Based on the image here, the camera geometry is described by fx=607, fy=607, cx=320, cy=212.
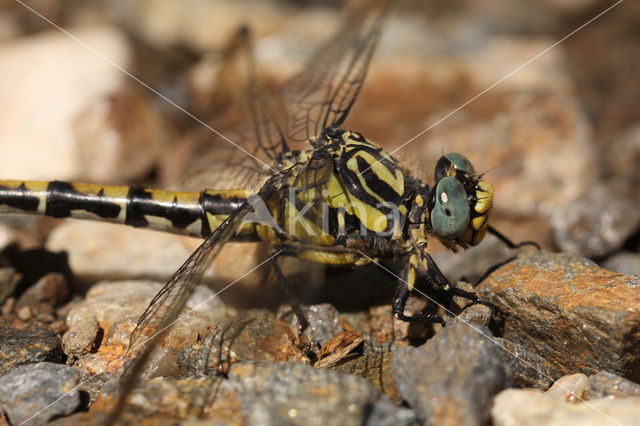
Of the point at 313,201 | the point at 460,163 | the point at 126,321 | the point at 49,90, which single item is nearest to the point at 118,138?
the point at 49,90

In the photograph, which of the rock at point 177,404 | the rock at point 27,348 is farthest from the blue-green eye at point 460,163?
the rock at point 27,348

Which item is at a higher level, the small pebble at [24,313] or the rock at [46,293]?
the rock at [46,293]

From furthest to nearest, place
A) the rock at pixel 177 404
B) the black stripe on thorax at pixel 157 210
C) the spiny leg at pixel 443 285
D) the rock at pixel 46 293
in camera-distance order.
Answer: the black stripe on thorax at pixel 157 210 < the rock at pixel 46 293 < the spiny leg at pixel 443 285 < the rock at pixel 177 404

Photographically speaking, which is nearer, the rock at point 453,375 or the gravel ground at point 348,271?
the rock at point 453,375

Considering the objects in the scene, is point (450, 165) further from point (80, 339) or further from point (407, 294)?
point (80, 339)

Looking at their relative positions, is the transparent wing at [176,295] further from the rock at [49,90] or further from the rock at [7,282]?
the rock at [49,90]

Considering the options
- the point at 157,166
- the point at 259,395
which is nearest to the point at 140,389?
the point at 259,395

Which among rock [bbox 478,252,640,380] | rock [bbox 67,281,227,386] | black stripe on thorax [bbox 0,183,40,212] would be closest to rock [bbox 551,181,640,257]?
Result: rock [bbox 478,252,640,380]
